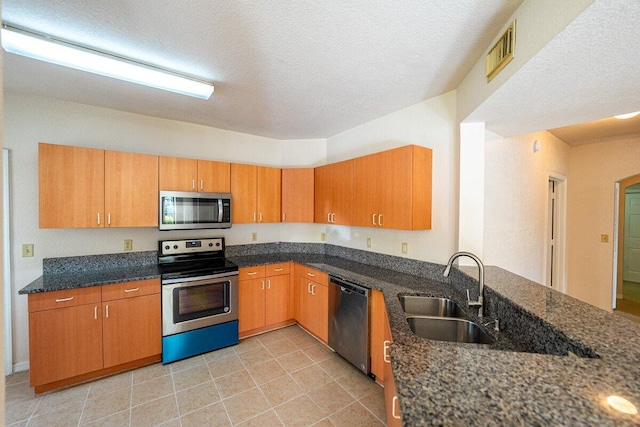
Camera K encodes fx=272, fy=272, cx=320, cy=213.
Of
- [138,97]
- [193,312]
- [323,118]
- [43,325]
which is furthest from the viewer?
[323,118]

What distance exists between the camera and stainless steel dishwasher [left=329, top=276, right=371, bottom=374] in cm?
245

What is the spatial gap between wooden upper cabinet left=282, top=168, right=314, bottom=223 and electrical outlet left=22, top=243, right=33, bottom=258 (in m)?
2.54

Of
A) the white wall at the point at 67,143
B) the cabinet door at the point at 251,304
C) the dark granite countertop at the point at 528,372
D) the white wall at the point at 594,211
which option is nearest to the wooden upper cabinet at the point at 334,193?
the cabinet door at the point at 251,304

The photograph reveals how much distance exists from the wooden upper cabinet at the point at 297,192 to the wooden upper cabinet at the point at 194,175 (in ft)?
2.52

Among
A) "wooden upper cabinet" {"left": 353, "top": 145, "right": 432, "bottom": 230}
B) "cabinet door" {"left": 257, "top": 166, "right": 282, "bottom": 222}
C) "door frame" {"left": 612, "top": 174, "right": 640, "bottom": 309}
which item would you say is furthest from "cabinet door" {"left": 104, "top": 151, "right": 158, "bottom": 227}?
"door frame" {"left": 612, "top": 174, "right": 640, "bottom": 309}

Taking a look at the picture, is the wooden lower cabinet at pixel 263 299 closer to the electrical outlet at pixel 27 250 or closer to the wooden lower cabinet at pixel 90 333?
the wooden lower cabinet at pixel 90 333

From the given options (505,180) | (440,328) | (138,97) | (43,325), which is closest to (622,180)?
(505,180)

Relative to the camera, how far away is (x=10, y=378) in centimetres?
244

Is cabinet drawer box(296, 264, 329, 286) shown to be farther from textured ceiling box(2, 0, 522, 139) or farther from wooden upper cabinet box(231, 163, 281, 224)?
textured ceiling box(2, 0, 522, 139)

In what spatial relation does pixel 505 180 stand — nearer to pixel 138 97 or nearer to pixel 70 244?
pixel 138 97

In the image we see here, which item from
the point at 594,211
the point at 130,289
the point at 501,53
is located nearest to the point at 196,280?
the point at 130,289

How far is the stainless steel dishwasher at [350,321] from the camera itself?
245 cm

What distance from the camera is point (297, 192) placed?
3.72m

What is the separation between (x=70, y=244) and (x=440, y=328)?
3456mm
